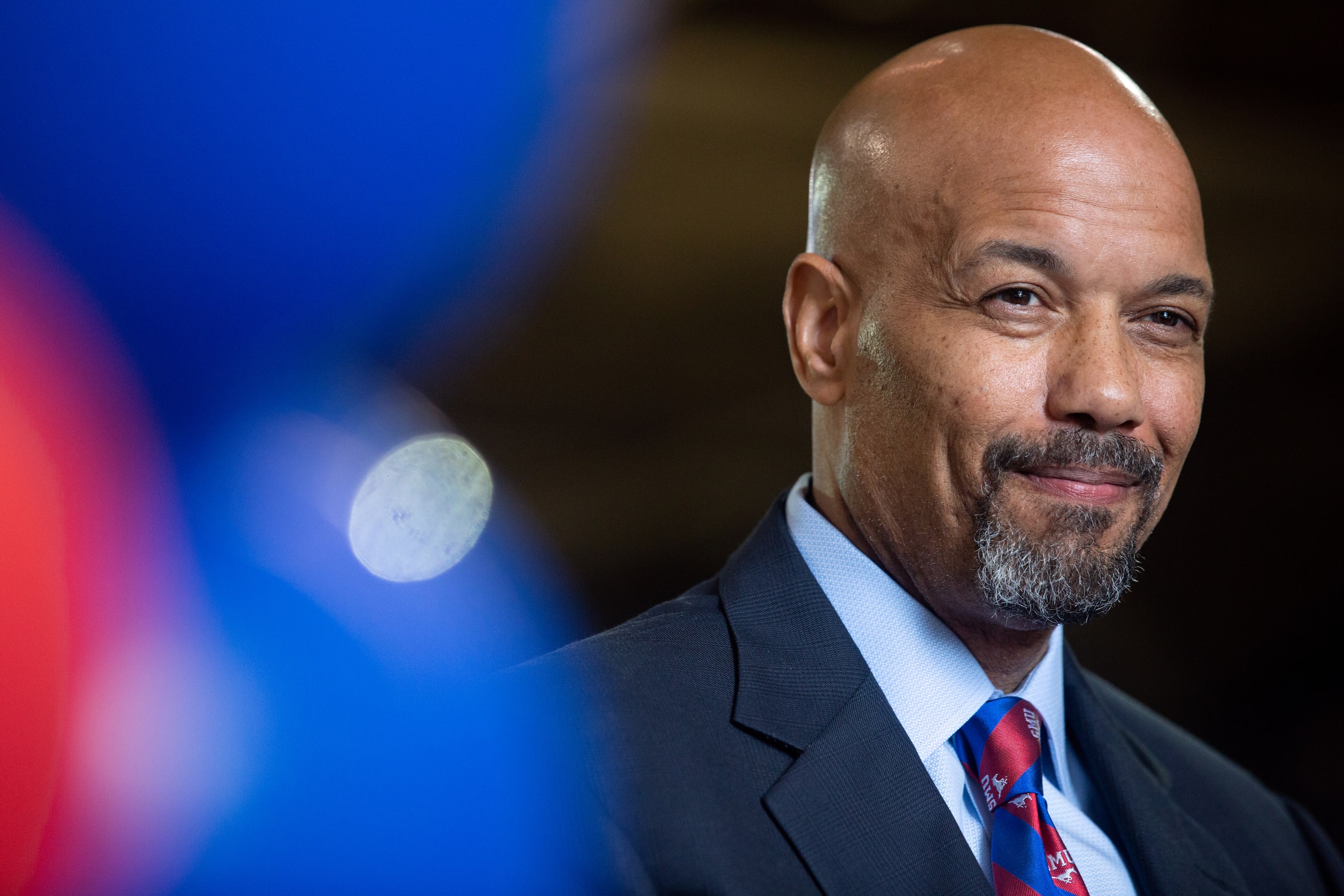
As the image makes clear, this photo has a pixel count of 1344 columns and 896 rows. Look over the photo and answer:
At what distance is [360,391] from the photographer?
12.9ft

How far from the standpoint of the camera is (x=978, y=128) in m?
1.83

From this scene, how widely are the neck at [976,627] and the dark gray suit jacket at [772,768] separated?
0.09 metres

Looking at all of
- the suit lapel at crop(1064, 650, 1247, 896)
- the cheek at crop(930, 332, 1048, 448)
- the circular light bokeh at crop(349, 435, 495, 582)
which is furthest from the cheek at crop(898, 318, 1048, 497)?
the circular light bokeh at crop(349, 435, 495, 582)

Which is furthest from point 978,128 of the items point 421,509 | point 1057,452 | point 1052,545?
point 421,509

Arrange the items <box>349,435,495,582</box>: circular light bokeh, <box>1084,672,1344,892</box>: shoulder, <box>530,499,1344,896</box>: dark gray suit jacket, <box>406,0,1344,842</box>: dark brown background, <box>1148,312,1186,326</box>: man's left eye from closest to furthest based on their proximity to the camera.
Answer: <box>530,499,1344,896</box>: dark gray suit jacket, <box>1148,312,1186,326</box>: man's left eye, <box>1084,672,1344,892</box>: shoulder, <box>349,435,495,582</box>: circular light bokeh, <box>406,0,1344,842</box>: dark brown background

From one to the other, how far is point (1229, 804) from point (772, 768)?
1051mm

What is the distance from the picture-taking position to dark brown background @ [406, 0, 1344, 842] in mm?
5219

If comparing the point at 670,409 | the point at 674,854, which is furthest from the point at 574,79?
the point at 674,854

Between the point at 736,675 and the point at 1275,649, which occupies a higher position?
the point at 736,675

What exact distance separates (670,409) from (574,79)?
1737mm

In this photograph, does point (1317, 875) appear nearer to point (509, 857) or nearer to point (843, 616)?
point (843, 616)

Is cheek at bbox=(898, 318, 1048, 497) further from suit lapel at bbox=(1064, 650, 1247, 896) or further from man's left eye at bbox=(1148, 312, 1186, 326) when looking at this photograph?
suit lapel at bbox=(1064, 650, 1247, 896)

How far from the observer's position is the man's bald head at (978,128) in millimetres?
1808

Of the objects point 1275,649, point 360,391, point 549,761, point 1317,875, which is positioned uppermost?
point 360,391
